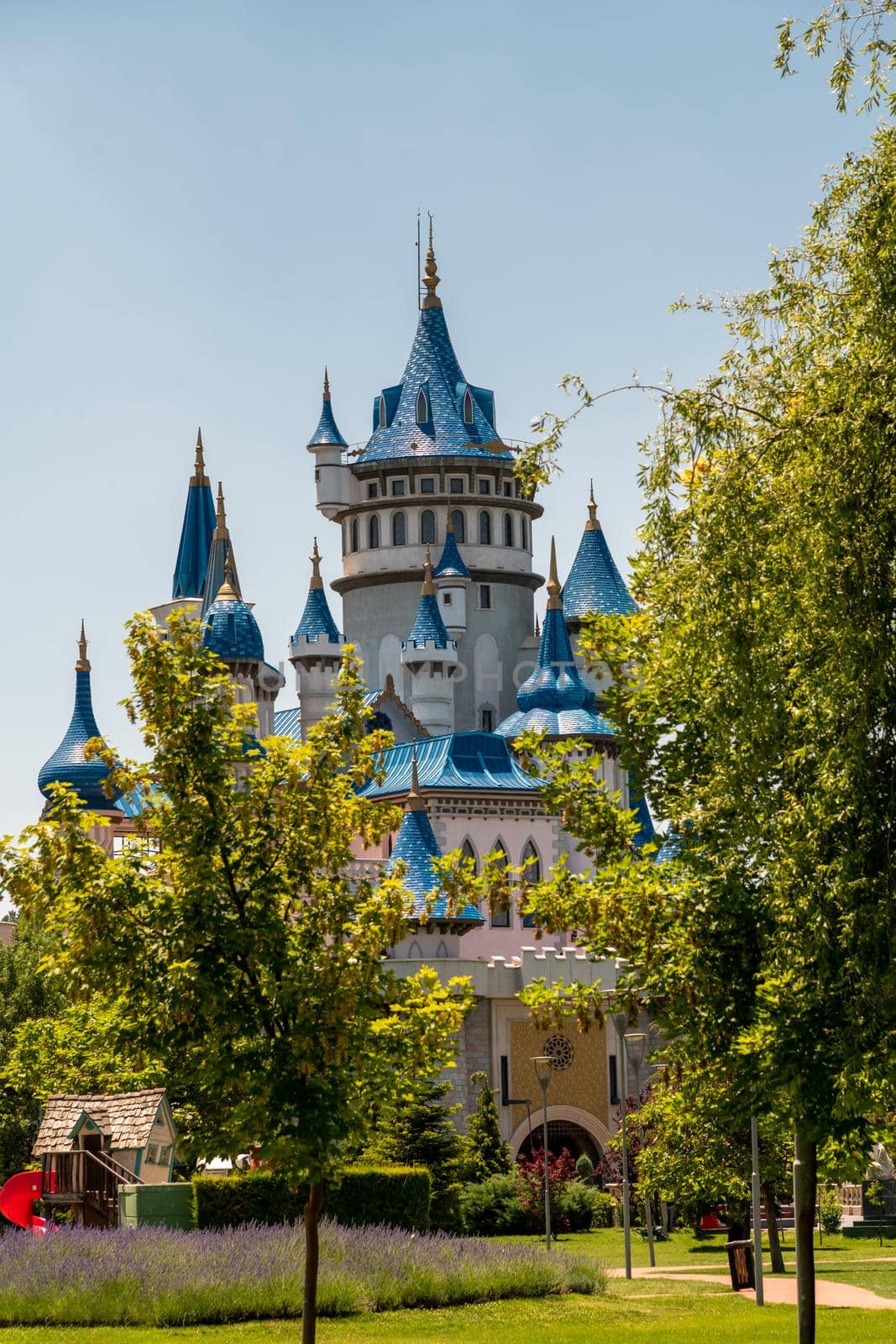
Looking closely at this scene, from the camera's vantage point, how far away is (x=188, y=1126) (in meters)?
33.7

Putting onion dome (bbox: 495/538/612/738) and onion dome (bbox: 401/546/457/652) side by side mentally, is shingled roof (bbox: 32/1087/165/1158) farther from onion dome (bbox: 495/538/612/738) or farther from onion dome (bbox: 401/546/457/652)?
onion dome (bbox: 401/546/457/652)

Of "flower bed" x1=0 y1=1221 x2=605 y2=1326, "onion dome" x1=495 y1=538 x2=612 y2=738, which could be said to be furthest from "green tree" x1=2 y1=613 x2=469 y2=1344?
"onion dome" x1=495 y1=538 x2=612 y2=738

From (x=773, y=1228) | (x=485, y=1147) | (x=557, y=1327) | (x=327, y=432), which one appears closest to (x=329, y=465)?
(x=327, y=432)

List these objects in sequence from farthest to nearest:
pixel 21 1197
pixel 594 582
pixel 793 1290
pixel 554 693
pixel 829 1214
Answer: pixel 594 582 < pixel 554 693 < pixel 829 1214 < pixel 21 1197 < pixel 793 1290

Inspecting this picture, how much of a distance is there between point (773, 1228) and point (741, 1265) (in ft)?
15.8

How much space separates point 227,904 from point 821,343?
5312mm

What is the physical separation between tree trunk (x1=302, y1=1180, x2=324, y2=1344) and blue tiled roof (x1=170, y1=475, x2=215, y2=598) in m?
49.1

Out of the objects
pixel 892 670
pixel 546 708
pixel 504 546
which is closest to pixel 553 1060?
pixel 546 708

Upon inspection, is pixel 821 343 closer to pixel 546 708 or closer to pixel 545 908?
pixel 545 908

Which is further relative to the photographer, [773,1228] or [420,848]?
[420,848]

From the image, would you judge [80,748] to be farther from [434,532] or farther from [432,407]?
[432,407]

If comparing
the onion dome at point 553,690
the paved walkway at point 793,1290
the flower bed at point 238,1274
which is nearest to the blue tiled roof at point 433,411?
the onion dome at point 553,690

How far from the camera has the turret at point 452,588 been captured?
2549 inches

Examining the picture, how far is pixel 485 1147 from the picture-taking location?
43.2 metres
